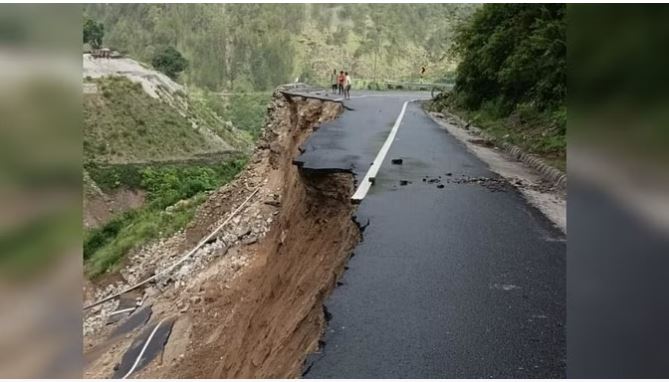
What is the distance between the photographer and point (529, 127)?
962cm

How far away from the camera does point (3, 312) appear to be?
Result: 3.96 ft

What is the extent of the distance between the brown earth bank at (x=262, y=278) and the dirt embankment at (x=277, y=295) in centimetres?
2

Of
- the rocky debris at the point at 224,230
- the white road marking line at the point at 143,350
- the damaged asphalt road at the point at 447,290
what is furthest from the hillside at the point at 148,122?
the damaged asphalt road at the point at 447,290

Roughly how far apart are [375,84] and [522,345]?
90.5 feet

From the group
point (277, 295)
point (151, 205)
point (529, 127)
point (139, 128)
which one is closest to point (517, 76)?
point (529, 127)

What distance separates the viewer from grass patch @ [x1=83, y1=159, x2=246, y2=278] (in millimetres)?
16094

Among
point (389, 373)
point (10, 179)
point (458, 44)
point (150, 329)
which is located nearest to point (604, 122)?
point (389, 373)

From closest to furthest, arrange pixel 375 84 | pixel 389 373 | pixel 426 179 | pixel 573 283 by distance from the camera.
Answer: pixel 573 283 → pixel 389 373 → pixel 426 179 → pixel 375 84

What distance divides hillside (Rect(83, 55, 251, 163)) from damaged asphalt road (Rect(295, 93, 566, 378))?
22.7m

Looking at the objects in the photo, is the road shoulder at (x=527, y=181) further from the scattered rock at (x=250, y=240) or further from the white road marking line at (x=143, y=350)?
the white road marking line at (x=143, y=350)

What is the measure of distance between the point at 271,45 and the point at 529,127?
44.0 metres

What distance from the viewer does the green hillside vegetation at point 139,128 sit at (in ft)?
93.5

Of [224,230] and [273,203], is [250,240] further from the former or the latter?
[224,230]

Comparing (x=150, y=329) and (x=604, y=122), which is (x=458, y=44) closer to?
(x=150, y=329)
